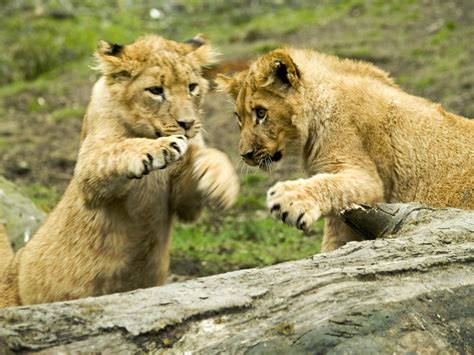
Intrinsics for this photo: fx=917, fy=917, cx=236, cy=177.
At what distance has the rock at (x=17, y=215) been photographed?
6.73 metres

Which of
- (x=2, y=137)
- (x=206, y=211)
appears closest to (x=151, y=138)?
(x=206, y=211)

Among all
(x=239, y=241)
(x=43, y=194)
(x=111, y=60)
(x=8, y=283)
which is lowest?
(x=239, y=241)

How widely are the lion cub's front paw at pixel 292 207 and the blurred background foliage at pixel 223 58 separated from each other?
2.20 meters

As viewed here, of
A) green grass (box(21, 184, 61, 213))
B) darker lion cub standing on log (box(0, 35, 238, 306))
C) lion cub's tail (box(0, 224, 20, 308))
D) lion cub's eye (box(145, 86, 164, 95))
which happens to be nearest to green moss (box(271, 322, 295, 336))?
darker lion cub standing on log (box(0, 35, 238, 306))

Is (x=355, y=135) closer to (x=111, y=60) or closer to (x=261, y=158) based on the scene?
(x=261, y=158)

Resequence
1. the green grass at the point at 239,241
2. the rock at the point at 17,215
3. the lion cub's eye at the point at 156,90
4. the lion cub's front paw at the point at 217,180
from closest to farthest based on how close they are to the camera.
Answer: the lion cub's front paw at the point at 217,180 < the lion cub's eye at the point at 156,90 < the rock at the point at 17,215 < the green grass at the point at 239,241

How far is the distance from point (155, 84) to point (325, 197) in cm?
109

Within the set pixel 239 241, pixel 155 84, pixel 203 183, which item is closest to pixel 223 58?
pixel 239 241

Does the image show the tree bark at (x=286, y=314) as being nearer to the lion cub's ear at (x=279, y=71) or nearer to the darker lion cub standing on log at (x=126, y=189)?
the darker lion cub standing on log at (x=126, y=189)

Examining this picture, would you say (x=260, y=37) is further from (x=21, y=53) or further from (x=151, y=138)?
(x=151, y=138)

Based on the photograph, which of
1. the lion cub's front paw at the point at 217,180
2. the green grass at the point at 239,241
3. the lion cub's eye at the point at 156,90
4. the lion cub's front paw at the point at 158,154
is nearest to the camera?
the lion cub's front paw at the point at 158,154

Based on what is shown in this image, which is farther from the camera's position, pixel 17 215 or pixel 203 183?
pixel 17 215

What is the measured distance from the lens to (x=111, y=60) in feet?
16.4

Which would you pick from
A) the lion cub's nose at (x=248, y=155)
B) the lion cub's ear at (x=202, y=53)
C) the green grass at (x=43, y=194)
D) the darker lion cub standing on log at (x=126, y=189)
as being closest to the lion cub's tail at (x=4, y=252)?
the darker lion cub standing on log at (x=126, y=189)
